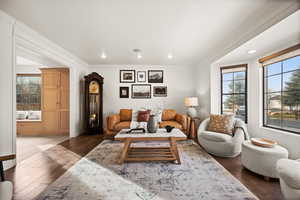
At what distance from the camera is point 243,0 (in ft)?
6.16

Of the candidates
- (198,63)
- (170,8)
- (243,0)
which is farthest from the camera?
(198,63)

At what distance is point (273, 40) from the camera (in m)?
2.61

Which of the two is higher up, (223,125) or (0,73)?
(0,73)

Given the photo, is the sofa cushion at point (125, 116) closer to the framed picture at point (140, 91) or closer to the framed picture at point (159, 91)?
the framed picture at point (140, 91)

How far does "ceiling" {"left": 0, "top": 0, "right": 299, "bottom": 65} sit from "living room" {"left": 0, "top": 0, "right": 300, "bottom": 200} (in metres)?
0.02

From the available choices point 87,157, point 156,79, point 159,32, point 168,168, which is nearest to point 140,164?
point 168,168

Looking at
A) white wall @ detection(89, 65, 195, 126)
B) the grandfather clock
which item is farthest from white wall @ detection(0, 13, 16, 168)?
white wall @ detection(89, 65, 195, 126)

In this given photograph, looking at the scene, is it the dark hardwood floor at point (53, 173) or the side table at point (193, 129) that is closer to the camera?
the dark hardwood floor at point (53, 173)

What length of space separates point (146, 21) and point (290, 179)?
106 inches

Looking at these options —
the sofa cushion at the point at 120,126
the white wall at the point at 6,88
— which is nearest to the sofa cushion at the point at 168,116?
the sofa cushion at the point at 120,126

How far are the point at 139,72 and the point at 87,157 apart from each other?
11.1 feet

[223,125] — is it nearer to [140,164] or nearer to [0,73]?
[140,164]

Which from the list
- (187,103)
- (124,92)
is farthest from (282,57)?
(124,92)

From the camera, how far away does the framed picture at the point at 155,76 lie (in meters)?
5.28
